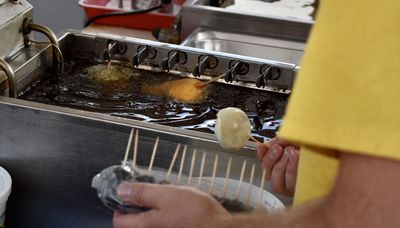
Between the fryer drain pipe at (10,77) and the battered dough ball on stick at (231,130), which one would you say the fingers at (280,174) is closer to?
the battered dough ball on stick at (231,130)

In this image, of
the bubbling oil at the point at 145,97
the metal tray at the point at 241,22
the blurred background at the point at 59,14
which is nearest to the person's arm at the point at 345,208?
the bubbling oil at the point at 145,97

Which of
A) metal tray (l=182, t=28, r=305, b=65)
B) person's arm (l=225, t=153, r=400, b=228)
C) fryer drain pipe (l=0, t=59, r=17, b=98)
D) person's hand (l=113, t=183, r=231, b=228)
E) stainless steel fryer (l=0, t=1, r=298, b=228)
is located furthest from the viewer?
metal tray (l=182, t=28, r=305, b=65)

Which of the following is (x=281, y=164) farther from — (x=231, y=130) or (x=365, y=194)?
(x=365, y=194)

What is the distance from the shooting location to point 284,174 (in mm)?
1242

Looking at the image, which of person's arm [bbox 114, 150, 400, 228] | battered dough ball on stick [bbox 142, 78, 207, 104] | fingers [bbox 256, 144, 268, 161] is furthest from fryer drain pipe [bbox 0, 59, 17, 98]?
person's arm [bbox 114, 150, 400, 228]

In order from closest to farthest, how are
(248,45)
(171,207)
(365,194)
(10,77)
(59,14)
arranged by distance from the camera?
1. (365,194)
2. (171,207)
3. (10,77)
4. (248,45)
5. (59,14)

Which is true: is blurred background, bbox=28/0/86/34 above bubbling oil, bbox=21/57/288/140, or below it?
below

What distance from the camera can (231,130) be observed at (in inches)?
53.9

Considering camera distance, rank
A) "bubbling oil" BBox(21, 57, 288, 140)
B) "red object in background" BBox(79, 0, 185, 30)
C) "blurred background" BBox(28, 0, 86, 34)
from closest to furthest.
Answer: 1. "bubbling oil" BBox(21, 57, 288, 140)
2. "red object in background" BBox(79, 0, 185, 30)
3. "blurred background" BBox(28, 0, 86, 34)

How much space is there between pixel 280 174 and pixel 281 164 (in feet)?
0.07

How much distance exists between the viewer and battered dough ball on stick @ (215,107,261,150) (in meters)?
1.36

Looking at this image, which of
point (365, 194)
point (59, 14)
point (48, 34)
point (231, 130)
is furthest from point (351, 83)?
point (59, 14)

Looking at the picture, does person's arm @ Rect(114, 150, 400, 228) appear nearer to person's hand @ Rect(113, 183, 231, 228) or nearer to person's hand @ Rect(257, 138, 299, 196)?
person's hand @ Rect(113, 183, 231, 228)

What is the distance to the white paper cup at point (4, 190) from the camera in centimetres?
150
